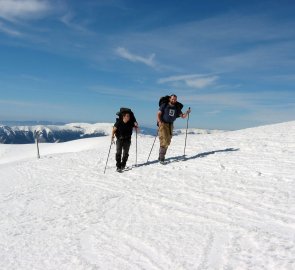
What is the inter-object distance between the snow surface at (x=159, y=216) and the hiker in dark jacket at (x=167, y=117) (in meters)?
1.31

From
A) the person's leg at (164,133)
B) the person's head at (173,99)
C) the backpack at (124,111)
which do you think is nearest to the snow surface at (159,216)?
the person's leg at (164,133)

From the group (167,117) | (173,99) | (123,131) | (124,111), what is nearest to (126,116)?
(124,111)

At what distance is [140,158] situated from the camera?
65.0 feet

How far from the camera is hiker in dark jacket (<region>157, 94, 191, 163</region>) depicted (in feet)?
53.2

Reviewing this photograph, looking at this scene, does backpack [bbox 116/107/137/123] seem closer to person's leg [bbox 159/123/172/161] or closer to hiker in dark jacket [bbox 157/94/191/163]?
hiker in dark jacket [bbox 157/94/191/163]

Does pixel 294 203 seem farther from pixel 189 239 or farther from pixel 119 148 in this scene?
pixel 119 148

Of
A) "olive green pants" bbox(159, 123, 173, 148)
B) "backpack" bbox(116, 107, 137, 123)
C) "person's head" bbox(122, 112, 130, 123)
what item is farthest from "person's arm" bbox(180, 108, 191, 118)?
"person's head" bbox(122, 112, 130, 123)

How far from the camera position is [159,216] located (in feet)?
28.8

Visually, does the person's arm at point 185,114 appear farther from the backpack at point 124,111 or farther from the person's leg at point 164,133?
the backpack at point 124,111

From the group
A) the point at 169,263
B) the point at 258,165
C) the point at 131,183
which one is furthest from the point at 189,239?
the point at 258,165

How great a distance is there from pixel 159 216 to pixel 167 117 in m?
8.01

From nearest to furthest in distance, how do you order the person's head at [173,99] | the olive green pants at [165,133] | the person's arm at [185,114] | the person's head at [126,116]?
the person's head at [126,116], the person's head at [173,99], the olive green pants at [165,133], the person's arm at [185,114]

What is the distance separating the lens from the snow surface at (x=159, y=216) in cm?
627

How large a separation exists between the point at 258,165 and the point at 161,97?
16.7 feet
